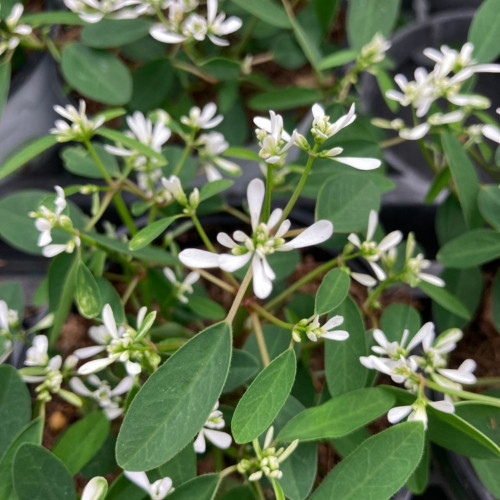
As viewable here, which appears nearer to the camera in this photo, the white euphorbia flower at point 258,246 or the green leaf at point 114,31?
the white euphorbia flower at point 258,246

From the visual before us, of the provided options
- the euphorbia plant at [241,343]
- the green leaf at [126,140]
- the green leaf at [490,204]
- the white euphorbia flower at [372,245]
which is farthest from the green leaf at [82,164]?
the green leaf at [490,204]

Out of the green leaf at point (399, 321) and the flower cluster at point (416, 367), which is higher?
the flower cluster at point (416, 367)

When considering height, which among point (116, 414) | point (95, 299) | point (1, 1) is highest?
point (1, 1)

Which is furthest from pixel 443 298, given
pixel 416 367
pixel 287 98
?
pixel 287 98

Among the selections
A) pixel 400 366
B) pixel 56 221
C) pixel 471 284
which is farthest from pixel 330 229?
pixel 471 284

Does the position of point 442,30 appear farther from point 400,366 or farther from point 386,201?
point 400,366

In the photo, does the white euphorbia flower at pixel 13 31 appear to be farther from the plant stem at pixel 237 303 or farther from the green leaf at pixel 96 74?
the plant stem at pixel 237 303
